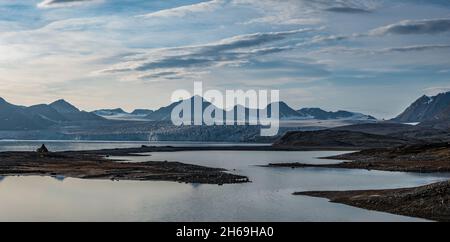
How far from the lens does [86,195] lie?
63.4m

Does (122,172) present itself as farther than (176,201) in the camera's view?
Yes

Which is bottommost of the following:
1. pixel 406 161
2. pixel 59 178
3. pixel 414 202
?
pixel 406 161

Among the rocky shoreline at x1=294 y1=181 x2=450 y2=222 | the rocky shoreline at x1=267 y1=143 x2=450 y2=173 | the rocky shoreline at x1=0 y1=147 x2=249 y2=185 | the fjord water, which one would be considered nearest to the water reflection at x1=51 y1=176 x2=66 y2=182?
the fjord water

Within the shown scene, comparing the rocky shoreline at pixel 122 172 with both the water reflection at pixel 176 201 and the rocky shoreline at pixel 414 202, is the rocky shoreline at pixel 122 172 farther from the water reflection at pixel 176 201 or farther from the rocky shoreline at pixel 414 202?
the rocky shoreline at pixel 414 202

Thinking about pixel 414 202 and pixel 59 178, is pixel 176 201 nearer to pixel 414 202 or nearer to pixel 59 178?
pixel 414 202

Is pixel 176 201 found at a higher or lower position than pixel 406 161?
higher

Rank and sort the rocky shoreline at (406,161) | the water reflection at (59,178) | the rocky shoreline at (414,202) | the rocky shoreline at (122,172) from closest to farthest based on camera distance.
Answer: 1. the rocky shoreline at (414,202)
2. the rocky shoreline at (122,172)
3. the water reflection at (59,178)
4. the rocky shoreline at (406,161)

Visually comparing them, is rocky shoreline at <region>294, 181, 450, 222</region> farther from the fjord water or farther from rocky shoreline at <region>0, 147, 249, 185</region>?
rocky shoreline at <region>0, 147, 249, 185</region>

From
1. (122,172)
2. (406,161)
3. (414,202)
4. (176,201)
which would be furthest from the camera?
(406,161)

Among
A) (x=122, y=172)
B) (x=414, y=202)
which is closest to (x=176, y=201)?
(x=414, y=202)

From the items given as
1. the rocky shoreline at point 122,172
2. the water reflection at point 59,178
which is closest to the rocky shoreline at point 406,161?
the rocky shoreline at point 122,172
